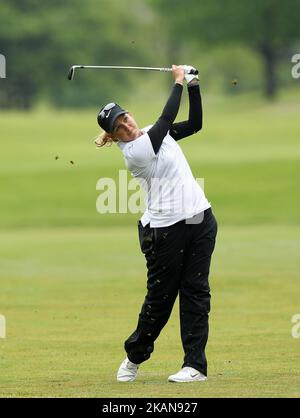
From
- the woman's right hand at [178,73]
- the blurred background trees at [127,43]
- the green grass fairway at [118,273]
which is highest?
the blurred background trees at [127,43]

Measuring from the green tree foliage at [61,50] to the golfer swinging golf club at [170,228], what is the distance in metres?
92.4

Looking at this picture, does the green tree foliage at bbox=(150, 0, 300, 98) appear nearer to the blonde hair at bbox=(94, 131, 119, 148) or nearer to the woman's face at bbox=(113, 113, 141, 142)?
the blonde hair at bbox=(94, 131, 119, 148)

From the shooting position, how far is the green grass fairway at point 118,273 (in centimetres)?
885

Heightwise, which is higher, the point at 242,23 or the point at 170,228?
the point at 242,23

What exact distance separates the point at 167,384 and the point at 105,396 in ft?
2.62

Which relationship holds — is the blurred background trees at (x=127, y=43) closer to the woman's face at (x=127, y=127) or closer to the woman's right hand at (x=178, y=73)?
the woman's right hand at (x=178, y=73)

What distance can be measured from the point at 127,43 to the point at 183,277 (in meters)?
103

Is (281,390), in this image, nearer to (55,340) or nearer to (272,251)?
(55,340)

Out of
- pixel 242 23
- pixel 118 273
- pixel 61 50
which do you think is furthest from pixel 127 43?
pixel 118 273

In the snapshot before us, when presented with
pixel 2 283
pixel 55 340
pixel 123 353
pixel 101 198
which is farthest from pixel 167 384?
pixel 101 198

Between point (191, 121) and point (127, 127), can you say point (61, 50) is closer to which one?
point (191, 121)

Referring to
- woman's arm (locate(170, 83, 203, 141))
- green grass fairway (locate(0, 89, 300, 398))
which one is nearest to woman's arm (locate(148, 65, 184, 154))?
woman's arm (locate(170, 83, 203, 141))

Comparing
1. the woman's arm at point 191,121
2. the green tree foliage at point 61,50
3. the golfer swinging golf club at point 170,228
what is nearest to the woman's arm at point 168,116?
the golfer swinging golf club at point 170,228

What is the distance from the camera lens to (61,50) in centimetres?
10469
